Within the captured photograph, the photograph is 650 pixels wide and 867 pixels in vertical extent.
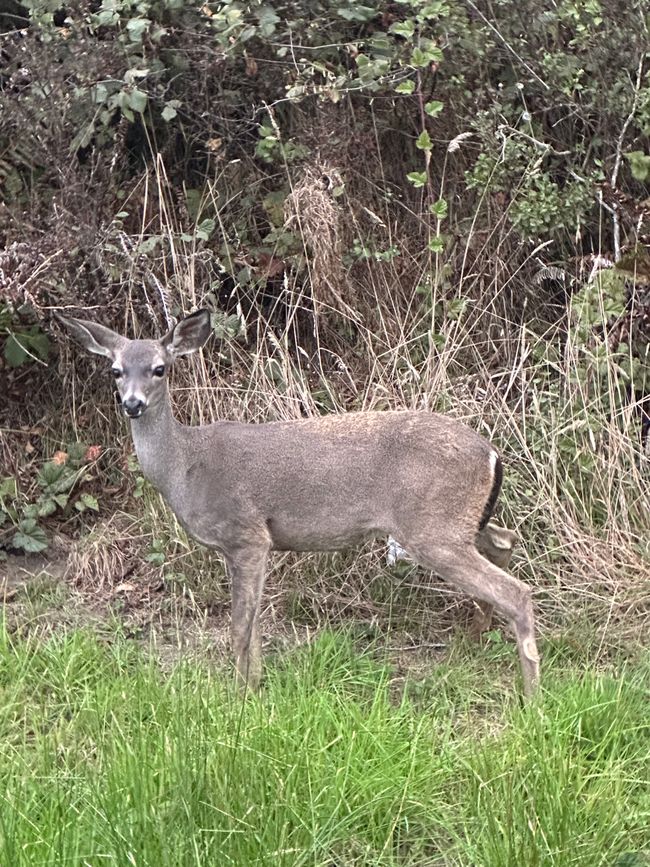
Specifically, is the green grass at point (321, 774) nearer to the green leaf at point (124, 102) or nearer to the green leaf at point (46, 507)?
the green leaf at point (46, 507)

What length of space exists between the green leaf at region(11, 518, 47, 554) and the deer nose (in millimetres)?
1469

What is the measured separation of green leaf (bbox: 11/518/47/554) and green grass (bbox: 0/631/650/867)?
1391mm

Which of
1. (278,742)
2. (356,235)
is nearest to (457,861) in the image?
(278,742)

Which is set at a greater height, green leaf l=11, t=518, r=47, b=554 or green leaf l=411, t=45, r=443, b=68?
green leaf l=411, t=45, r=443, b=68

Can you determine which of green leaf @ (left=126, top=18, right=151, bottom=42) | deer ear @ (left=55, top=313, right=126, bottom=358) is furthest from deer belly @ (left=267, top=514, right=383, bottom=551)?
green leaf @ (left=126, top=18, right=151, bottom=42)

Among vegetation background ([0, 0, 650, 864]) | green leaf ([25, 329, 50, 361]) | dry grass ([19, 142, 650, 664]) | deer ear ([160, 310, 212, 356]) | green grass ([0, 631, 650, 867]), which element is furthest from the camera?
green leaf ([25, 329, 50, 361])

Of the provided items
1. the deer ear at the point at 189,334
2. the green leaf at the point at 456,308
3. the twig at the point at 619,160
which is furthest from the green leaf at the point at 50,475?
the twig at the point at 619,160

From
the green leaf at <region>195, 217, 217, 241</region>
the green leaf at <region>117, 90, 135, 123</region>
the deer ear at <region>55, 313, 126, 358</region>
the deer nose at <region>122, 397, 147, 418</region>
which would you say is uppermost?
the green leaf at <region>117, 90, 135, 123</region>

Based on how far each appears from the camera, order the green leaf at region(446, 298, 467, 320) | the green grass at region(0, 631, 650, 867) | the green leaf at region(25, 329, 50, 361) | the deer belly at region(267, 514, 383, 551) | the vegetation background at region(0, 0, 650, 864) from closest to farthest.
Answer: the green grass at region(0, 631, 650, 867)
the deer belly at region(267, 514, 383, 551)
the vegetation background at region(0, 0, 650, 864)
the green leaf at region(446, 298, 467, 320)
the green leaf at region(25, 329, 50, 361)

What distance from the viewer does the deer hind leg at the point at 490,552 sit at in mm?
4566

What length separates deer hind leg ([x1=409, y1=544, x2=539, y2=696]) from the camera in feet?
13.5

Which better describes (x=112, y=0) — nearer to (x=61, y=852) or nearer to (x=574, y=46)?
(x=574, y=46)

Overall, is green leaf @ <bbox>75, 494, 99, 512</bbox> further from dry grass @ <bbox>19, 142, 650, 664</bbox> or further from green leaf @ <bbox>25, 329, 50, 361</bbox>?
green leaf @ <bbox>25, 329, 50, 361</bbox>

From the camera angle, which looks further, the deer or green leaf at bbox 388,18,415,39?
green leaf at bbox 388,18,415,39
